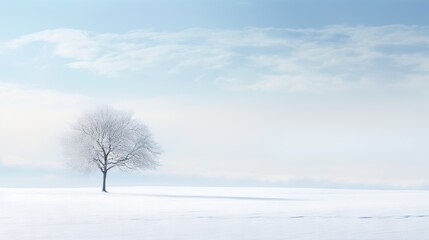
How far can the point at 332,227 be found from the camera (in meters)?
20.6

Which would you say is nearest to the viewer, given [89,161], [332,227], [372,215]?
[332,227]

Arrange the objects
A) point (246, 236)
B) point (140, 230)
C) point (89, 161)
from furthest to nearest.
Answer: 1. point (89, 161)
2. point (140, 230)
3. point (246, 236)

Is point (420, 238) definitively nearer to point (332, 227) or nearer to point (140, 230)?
point (332, 227)

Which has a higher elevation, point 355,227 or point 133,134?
point 133,134

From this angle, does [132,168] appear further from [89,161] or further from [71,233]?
[71,233]

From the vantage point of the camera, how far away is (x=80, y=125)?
179 feet

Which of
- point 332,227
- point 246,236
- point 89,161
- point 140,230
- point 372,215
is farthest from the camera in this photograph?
point 89,161

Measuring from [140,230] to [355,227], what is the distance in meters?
8.05

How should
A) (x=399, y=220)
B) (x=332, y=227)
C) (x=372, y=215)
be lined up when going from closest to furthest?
(x=332, y=227) → (x=399, y=220) → (x=372, y=215)

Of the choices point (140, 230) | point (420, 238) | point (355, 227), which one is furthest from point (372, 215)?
point (140, 230)

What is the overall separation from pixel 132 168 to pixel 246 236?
123 ft

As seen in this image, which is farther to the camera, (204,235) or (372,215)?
(372,215)

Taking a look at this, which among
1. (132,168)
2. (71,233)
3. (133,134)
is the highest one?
(133,134)

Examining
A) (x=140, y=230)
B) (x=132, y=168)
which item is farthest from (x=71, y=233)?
(x=132, y=168)
